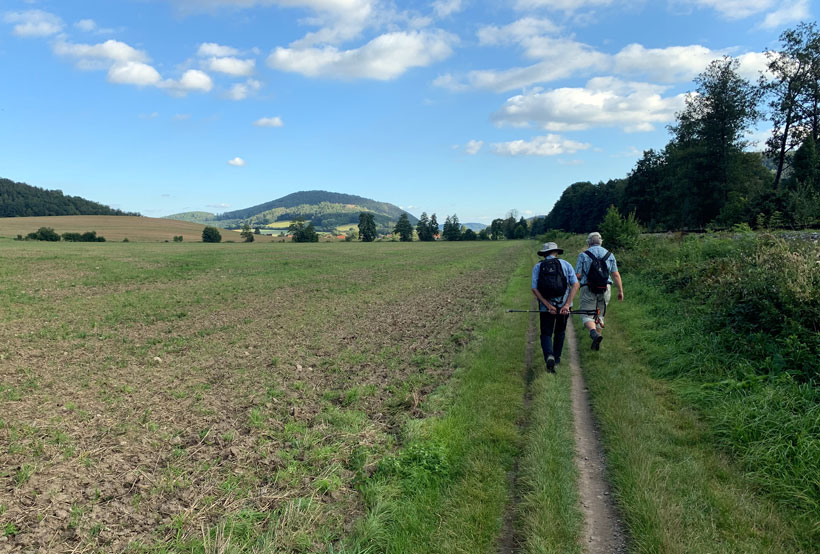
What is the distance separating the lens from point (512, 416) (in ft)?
18.7

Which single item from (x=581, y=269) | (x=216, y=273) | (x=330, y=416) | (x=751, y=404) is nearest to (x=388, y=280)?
(x=216, y=273)

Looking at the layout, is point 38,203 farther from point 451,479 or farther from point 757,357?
point 757,357

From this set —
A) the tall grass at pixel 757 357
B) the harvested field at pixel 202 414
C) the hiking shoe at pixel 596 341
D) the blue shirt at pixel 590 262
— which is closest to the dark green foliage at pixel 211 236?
the harvested field at pixel 202 414

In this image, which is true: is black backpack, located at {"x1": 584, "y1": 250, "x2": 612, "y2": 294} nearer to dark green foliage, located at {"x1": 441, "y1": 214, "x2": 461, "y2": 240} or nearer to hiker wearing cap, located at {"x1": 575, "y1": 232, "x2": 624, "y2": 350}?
hiker wearing cap, located at {"x1": 575, "y1": 232, "x2": 624, "y2": 350}

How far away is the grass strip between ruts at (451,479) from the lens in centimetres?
348

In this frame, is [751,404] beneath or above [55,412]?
above

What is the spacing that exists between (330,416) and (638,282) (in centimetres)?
1412

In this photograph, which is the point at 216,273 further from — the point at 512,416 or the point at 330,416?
the point at 512,416

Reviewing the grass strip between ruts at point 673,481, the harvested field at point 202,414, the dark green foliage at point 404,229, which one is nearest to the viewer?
the grass strip between ruts at point 673,481

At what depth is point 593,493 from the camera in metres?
3.98

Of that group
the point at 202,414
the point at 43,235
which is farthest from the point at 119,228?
the point at 202,414

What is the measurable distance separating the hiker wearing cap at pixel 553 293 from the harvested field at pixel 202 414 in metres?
2.07

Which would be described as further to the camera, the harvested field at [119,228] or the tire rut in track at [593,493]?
the harvested field at [119,228]

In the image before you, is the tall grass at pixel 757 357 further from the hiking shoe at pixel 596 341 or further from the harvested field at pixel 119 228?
the harvested field at pixel 119 228
